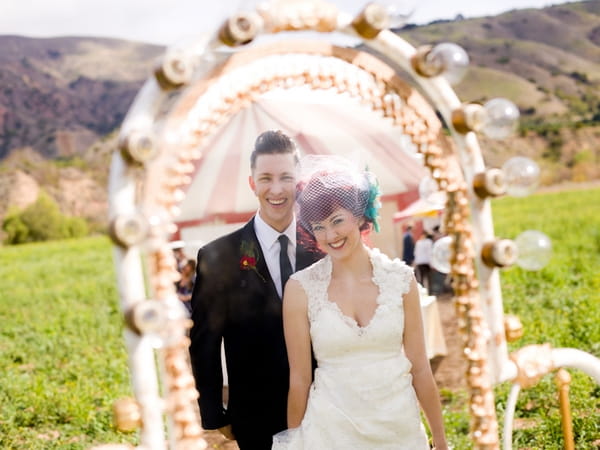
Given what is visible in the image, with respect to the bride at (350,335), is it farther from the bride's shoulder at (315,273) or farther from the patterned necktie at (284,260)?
the patterned necktie at (284,260)

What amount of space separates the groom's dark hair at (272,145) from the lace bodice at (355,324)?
45 cm

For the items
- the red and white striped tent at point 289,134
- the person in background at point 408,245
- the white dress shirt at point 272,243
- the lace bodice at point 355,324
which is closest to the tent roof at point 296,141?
the red and white striped tent at point 289,134

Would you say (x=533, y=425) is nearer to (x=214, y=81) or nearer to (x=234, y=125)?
(x=234, y=125)

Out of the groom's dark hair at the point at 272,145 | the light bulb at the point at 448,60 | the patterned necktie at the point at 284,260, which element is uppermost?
the light bulb at the point at 448,60

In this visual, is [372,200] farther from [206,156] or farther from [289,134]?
[206,156]

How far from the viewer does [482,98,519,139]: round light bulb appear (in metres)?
2.10

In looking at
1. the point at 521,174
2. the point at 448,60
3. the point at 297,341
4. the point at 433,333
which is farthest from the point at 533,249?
the point at 433,333

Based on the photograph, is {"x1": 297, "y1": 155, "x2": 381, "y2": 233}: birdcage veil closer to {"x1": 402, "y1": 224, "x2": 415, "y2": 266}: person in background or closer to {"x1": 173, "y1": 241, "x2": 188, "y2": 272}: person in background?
{"x1": 173, "y1": 241, "x2": 188, "y2": 272}: person in background

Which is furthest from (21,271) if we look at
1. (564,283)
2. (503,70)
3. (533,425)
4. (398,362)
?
(503,70)

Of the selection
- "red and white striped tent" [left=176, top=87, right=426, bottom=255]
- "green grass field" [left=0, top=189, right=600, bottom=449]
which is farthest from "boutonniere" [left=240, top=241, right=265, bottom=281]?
"green grass field" [left=0, top=189, right=600, bottom=449]

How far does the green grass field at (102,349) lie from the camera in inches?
180

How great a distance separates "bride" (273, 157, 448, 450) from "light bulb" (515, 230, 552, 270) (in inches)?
14.6

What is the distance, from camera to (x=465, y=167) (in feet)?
7.32

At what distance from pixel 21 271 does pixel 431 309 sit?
1486 cm
